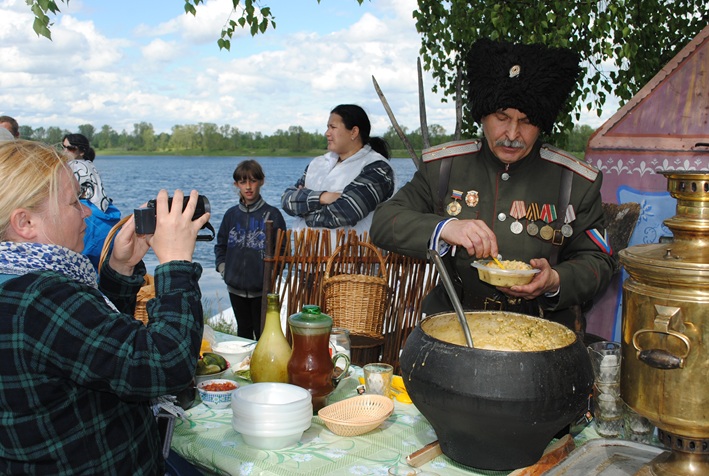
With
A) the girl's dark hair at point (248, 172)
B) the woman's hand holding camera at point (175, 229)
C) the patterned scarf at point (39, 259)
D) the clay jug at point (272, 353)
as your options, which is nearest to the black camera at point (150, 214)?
the woman's hand holding camera at point (175, 229)

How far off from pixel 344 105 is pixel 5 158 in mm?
2988

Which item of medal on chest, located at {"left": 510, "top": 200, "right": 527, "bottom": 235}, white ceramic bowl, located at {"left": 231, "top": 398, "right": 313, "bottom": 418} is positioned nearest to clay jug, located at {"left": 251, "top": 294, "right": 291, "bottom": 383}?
white ceramic bowl, located at {"left": 231, "top": 398, "right": 313, "bottom": 418}

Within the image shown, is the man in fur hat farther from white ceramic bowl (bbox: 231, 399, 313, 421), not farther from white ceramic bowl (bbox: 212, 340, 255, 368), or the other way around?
white ceramic bowl (bbox: 231, 399, 313, 421)

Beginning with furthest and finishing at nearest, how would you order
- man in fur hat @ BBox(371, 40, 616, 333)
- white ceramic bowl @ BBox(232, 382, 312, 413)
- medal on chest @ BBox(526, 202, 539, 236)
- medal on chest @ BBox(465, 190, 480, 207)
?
medal on chest @ BBox(465, 190, 480, 207) → medal on chest @ BBox(526, 202, 539, 236) → man in fur hat @ BBox(371, 40, 616, 333) → white ceramic bowl @ BBox(232, 382, 312, 413)

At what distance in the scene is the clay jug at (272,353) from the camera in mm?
2141

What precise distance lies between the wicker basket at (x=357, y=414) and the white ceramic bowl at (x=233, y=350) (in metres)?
0.70

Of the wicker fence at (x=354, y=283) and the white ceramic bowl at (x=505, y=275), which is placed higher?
the white ceramic bowl at (x=505, y=275)

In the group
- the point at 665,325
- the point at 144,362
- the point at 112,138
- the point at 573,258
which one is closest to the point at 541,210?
the point at 573,258

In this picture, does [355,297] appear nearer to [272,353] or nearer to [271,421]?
[272,353]

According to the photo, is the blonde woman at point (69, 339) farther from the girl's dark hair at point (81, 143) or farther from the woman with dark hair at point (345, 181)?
the girl's dark hair at point (81, 143)

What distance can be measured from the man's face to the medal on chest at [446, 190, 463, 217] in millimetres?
225

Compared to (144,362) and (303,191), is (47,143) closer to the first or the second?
(144,362)

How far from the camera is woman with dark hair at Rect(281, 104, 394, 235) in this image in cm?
396

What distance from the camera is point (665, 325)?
1.31m
